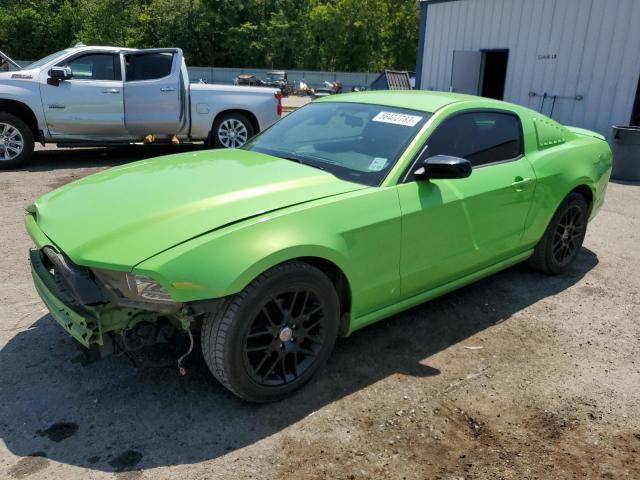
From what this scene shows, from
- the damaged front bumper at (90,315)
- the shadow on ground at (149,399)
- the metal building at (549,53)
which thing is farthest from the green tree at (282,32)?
the damaged front bumper at (90,315)

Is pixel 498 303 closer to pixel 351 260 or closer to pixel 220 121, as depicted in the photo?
pixel 351 260

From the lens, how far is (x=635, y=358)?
3623 millimetres

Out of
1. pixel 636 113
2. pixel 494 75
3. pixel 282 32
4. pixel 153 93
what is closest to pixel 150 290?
pixel 153 93

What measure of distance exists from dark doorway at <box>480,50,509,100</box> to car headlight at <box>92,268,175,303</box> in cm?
1393

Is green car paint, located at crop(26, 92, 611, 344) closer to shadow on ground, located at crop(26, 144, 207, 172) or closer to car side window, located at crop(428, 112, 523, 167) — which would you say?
car side window, located at crop(428, 112, 523, 167)

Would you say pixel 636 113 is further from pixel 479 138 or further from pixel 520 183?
pixel 479 138

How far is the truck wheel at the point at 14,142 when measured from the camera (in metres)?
8.25

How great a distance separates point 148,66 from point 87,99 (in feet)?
3.87

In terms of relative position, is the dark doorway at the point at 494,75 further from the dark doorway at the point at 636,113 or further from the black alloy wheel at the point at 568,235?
the black alloy wheel at the point at 568,235

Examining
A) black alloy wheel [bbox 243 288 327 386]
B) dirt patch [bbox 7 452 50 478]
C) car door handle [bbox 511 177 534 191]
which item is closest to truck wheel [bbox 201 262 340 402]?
black alloy wheel [bbox 243 288 327 386]

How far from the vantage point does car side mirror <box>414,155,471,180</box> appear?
3201 millimetres

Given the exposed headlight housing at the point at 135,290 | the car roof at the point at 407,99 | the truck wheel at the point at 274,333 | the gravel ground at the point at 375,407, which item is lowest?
the gravel ground at the point at 375,407

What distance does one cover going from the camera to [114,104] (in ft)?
29.0

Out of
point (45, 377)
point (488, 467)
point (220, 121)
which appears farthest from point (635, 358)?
point (220, 121)
